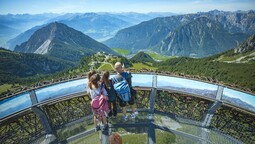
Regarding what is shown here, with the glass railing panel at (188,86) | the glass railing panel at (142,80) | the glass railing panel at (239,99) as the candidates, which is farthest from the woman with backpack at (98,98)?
the glass railing panel at (239,99)

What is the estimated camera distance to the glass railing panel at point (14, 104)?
10.2m

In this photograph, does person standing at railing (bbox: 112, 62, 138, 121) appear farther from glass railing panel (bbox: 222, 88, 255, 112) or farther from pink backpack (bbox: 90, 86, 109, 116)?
glass railing panel (bbox: 222, 88, 255, 112)

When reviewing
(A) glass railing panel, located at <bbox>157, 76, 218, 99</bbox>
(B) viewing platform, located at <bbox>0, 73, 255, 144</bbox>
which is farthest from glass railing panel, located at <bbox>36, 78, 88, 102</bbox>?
(A) glass railing panel, located at <bbox>157, 76, 218, 99</bbox>

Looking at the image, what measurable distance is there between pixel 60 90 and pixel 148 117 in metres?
5.29

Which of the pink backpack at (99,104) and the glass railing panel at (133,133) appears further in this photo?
the glass railing panel at (133,133)

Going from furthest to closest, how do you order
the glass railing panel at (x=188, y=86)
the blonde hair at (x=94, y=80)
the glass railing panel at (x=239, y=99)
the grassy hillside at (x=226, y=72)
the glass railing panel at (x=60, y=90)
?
the grassy hillside at (x=226, y=72) → the glass railing panel at (x=188, y=86) → the glass railing panel at (x=60, y=90) → the glass railing panel at (x=239, y=99) → the blonde hair at (x=94, y=80)

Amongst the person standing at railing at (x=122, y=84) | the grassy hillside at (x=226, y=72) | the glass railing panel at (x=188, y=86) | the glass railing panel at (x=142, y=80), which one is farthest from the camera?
the grassy hillside at (x=226, y=72)

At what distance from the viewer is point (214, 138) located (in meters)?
10.2

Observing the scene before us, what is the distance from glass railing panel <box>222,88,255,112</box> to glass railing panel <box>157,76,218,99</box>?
626 millimetres

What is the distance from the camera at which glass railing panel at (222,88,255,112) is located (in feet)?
35.4

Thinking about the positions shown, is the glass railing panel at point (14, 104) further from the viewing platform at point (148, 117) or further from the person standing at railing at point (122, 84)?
the person standing at railing at point (122, 84)

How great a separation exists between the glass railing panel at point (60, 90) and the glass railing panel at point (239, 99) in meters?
7.94

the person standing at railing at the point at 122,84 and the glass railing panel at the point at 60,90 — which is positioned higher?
the person standing at railing at the point at 122,84

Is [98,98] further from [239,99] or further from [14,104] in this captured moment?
[239,99]
